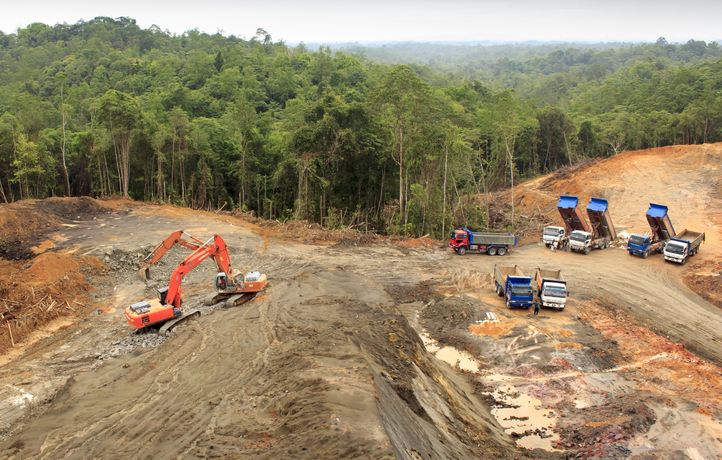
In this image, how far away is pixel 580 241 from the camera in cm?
3194

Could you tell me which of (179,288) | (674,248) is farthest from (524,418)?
(674,248)

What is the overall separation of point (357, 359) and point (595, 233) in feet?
79.7

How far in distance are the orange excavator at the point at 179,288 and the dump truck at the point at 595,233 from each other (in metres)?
19.3

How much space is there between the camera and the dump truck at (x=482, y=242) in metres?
31.5

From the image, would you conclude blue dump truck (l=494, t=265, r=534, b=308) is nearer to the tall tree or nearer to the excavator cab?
the excavator cab

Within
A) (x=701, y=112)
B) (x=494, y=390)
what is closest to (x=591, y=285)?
(x=494, y=390)

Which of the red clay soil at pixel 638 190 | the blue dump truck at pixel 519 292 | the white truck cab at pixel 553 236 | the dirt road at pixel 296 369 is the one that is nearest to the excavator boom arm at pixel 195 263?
the dirt road at pixel 296 369

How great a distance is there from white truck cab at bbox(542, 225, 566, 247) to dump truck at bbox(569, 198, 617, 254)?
0.68 meters

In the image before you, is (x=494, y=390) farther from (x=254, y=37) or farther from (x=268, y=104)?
(x=254, y=37)

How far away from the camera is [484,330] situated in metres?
22.2

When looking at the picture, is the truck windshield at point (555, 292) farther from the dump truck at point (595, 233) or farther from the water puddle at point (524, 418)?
the dump truck at point (595, 233)

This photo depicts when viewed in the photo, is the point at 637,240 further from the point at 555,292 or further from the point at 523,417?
the point at 523,417

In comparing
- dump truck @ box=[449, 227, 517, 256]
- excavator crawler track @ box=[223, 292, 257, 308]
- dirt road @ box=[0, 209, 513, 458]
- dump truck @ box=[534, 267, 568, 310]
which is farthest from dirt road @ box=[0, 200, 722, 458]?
dump truck @ box=[449, 227, 517, 256]

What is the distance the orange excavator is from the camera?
1977 centimetres
